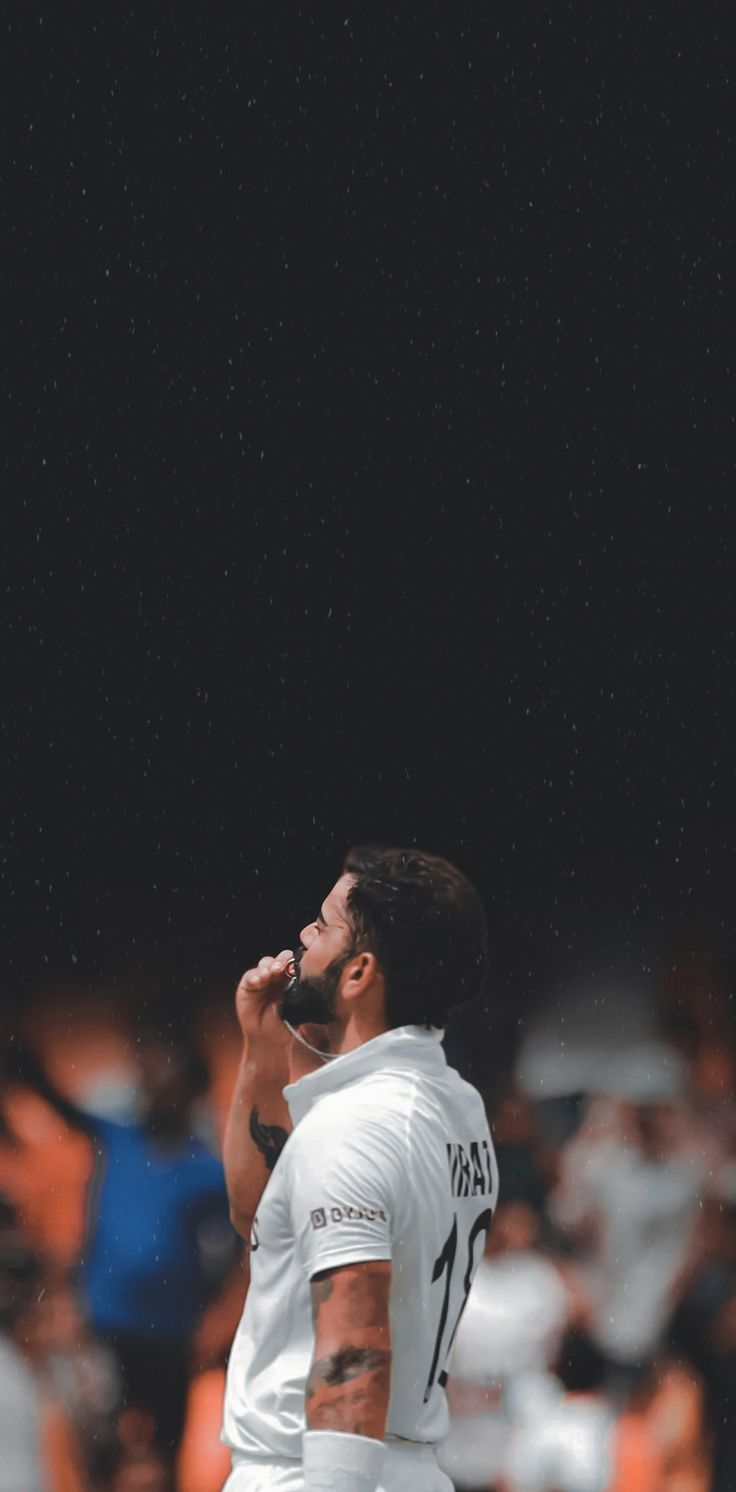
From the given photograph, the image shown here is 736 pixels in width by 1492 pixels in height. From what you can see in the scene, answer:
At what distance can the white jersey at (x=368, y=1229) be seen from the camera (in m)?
1.69

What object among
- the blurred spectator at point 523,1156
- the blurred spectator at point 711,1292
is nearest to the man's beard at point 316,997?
the blurred spectator at point 523,1156

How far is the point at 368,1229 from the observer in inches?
65.8

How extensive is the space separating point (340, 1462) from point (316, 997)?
1.66 feet

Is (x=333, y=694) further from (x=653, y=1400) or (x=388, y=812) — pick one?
(x=653, y=1400)

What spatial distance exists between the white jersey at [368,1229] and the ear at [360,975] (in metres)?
0.06

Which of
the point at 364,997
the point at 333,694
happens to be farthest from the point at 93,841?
the point at 364,997

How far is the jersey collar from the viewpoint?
185cm

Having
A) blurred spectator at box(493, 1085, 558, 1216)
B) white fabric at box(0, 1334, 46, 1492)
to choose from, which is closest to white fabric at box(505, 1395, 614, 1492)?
blurred spectator at box(493, 1085, 558, 1216)

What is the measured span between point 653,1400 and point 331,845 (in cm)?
278

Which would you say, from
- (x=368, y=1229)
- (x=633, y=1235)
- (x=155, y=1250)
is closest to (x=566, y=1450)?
(x=633, y=1235)

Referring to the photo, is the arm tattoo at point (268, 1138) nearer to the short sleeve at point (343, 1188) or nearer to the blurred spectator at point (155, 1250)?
the short sleeve at point (343, 1188)

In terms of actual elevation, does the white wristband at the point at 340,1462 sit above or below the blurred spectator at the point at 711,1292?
above

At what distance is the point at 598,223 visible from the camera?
6258 millimetres

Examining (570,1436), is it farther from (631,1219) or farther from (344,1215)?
(344,1215)
